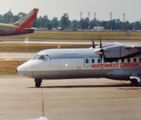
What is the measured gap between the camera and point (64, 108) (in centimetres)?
1772

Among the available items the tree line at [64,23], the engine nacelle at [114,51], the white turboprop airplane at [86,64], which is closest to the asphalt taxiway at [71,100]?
the white turboprop airplane at [86,64]

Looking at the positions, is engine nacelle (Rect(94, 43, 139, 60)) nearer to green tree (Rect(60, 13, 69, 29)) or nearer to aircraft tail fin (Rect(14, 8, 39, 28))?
aircraft tail fin (Rect(14, 8, 39, 28))

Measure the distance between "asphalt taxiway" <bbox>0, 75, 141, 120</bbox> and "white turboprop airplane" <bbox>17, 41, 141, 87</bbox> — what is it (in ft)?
2.41

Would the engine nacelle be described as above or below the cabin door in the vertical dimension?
above

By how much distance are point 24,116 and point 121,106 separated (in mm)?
4355

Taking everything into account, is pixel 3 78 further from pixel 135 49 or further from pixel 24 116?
pixel 24 116

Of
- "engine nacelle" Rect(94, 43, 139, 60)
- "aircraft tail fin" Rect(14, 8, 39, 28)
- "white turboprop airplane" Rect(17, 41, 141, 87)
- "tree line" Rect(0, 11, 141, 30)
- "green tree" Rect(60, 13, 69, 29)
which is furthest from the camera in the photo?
"green tree" Rect(60, 13, 69, 29)

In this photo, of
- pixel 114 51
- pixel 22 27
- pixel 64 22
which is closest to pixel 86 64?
pixel 114 51

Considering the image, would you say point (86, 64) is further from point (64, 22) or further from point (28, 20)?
point (64, 22)

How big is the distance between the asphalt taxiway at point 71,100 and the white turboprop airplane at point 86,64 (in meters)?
0.73

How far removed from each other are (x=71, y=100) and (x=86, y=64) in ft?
20.2

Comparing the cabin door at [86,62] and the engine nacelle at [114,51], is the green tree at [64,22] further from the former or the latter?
the cabin door at [86,62]

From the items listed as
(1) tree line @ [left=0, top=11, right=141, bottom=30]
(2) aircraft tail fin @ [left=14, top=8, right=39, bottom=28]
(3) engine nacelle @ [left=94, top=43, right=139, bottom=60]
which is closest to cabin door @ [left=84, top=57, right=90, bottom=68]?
(3) engine nacelle @ [left=94, top=43, right=139, bottom=60]

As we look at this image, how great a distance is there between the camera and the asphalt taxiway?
52.9 ft
